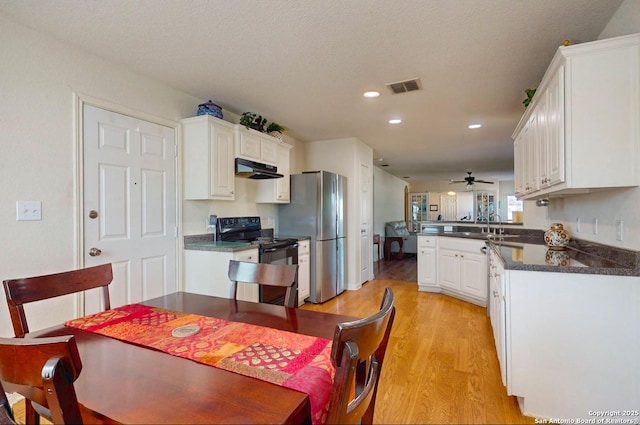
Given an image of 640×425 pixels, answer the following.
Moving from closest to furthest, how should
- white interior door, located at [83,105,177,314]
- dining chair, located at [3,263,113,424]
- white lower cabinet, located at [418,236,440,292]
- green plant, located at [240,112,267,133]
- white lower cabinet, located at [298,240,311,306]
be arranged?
dining chair, located at [3,263,113,424] → white interior door, located at [83,105,177,314] → green plant, located at [240,112,267,133] → white lower cabinet, located at [298,240,311,306] → white lower cabinet, located at [418,236,440,292]

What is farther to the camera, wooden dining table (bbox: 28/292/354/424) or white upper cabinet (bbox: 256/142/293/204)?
white upper cabinet (bbox: 256/142/293/204)

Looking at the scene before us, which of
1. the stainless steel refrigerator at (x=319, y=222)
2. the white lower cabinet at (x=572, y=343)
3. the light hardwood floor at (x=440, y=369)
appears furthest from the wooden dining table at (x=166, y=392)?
the stainless steel refrigerator at (x=319, y=222)

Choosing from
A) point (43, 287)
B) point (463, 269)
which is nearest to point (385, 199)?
point (463, 269)

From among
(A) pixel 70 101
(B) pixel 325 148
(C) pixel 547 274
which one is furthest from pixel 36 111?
(B) pixel 325 148

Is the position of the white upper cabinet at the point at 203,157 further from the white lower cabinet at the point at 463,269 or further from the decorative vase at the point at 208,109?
the white lower cabinet at the point at 463,269

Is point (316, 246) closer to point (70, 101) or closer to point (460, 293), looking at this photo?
point (460, 293)

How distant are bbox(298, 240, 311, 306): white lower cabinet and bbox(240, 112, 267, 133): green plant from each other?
1.52 meters

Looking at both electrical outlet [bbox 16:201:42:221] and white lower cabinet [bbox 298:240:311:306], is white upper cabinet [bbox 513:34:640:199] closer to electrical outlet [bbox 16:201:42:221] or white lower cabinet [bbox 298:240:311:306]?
white lower cabinet [bbox 298:240:311:306]

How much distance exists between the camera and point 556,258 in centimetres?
214

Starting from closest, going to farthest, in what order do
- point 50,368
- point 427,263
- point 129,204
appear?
point 50,368 < point 129,204 < point 427,263

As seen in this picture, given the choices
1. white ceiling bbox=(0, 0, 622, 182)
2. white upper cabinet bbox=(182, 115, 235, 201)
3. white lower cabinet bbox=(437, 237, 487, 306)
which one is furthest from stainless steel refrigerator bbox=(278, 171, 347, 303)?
white lower cabinet bbox=(437, 237, 487, 306)

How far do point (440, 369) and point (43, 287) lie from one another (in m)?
2.51

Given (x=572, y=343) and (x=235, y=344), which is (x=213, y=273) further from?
(x=572, y=343)

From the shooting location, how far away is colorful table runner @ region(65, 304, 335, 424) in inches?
34.2
